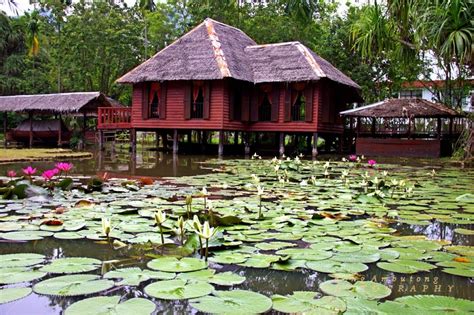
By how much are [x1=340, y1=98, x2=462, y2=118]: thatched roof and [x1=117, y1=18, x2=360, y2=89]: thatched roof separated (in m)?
1.56

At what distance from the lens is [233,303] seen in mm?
2154

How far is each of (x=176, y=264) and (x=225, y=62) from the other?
15.3 metres

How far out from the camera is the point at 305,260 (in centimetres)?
292

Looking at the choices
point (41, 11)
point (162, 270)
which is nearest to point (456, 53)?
point (162, 270)

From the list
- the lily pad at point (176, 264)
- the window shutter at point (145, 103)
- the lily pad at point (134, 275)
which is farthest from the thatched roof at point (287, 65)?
the lily pad at point (134, 275)

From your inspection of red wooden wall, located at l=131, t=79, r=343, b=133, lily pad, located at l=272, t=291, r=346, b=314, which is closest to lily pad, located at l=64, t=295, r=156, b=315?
lily pad, located at l=272, t=291, r=346, b=314

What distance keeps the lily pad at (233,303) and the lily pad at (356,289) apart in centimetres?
38

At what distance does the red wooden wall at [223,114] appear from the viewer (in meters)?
17.8

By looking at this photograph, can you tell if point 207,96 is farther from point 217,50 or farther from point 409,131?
point 409,131

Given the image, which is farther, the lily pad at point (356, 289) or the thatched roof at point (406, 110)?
the thatched roof at point (406, 110)

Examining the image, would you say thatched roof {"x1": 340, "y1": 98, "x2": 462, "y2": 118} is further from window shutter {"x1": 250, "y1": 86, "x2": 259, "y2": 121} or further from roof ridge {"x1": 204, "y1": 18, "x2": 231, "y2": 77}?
roof ridge {"x1": 204, "y1": 18, "x2": 231, "y2": 77}

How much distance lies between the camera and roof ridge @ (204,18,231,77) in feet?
55.5

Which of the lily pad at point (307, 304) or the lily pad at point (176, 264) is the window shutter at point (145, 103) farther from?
the lily pad at point (307, 304)

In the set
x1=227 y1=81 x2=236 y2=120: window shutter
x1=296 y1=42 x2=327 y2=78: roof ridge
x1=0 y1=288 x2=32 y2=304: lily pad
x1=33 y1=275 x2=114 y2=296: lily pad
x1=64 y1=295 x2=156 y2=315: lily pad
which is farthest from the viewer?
x1=227 y1=81 x2=236 y2=120: window shutter
